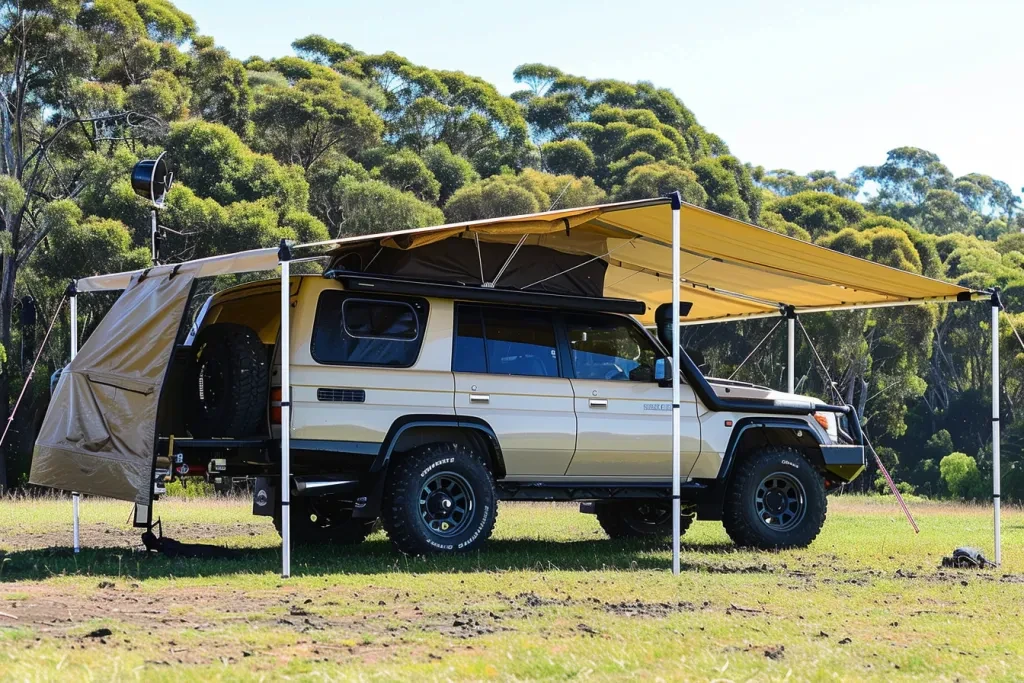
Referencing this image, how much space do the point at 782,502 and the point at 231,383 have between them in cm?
486

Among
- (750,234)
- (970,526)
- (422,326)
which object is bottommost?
(970,526)

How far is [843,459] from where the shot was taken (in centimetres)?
1166

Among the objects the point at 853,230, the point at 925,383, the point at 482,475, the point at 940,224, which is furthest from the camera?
the point at 940,224

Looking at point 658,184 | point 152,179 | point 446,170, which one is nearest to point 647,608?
point 152,179

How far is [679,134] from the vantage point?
2073 inches

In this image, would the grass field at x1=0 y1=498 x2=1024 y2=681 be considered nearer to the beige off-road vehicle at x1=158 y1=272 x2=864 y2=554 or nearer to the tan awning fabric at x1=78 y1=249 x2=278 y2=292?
the beige off-road vehicle at x1=158 y1=272 x2=864 y2=554

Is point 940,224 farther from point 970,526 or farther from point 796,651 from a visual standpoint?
point 796,651

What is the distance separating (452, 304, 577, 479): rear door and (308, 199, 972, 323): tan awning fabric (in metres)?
0.73

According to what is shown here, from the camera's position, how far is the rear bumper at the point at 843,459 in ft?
38.1

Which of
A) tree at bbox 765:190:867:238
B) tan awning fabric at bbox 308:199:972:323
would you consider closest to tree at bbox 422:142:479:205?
tree at bbox 765:190:867:238

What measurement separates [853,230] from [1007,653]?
37.9 metres

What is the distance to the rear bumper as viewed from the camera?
11625 mm

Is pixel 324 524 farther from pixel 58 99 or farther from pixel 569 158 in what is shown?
pixel 569 158

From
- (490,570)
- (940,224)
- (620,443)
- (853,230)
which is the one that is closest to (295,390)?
(490,570)
